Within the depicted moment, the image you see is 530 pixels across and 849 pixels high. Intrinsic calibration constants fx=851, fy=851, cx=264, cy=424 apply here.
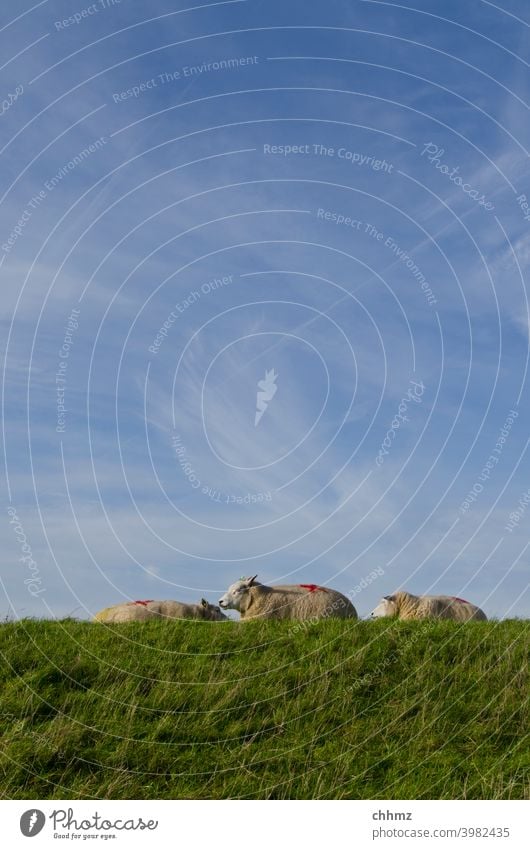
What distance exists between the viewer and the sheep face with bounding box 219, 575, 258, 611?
24.6 metres

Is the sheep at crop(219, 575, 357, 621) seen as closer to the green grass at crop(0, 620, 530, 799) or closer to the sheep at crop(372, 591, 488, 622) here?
the sheep at crop(372, 591, 488, 622)

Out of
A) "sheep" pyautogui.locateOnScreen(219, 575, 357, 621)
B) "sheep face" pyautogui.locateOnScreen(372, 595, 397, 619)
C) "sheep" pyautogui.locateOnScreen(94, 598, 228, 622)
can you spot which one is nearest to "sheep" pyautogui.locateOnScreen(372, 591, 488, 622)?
"sheep face" pyautogui.locateOnScreen(372, 595, 397, 619)

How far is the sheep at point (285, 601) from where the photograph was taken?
23.6 metres

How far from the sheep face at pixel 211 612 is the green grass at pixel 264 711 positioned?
14.1 ft

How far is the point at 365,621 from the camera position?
20.0 m

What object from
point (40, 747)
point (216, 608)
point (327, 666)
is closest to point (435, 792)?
point (327, 666)

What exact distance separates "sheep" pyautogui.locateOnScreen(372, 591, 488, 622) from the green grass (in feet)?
14.1

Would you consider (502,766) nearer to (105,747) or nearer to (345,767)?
(345,767)

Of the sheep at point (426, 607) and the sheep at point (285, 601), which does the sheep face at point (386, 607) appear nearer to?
the sheep at point (426, 607)

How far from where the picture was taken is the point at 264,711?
1599 centimetres

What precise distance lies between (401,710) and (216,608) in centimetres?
954
